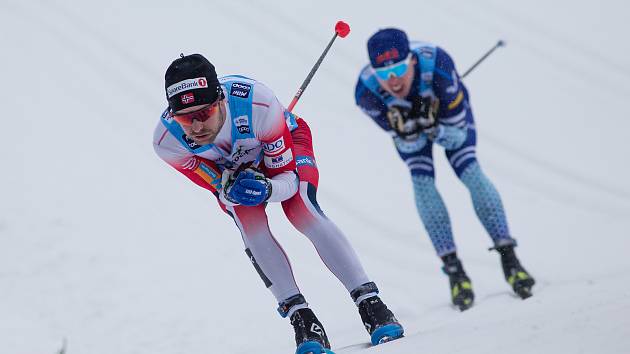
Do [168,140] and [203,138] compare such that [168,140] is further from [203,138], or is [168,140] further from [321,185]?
[321,185]

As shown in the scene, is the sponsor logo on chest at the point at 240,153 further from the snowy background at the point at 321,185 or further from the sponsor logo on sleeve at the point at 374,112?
the sponsor logo on sleeve at the point at 374,112

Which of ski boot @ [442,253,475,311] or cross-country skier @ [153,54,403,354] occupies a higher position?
cross-country skier @ [153,54,403,354]

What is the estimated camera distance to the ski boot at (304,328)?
3.73 m

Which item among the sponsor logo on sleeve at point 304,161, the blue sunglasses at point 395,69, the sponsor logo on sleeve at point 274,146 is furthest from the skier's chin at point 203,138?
the blue sunglasses at point 395,69

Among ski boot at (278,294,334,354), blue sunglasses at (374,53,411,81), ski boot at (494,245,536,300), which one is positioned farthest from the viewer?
blue sunglasses at (374,53,411,81)

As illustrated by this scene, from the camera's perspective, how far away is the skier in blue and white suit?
5500 millimetres

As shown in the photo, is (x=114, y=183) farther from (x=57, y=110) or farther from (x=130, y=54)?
A: (x=130, y=54)

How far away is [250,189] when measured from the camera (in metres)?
3.76

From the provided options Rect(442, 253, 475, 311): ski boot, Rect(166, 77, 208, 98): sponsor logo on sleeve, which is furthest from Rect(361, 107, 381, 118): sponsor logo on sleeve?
Rect(166, 77, 208, 98): sponsor logo on sleeve

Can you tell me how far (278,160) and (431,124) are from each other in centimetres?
189

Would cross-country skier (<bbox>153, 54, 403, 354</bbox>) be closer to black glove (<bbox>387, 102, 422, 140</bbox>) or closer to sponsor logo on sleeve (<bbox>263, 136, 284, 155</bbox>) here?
sponsor logo on sleeve (<bbox>263, 136, 284, 155</bbox>)

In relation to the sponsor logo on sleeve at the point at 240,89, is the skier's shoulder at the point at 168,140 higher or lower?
lower

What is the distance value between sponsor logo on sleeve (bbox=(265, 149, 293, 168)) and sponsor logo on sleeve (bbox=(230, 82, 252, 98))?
32 cm

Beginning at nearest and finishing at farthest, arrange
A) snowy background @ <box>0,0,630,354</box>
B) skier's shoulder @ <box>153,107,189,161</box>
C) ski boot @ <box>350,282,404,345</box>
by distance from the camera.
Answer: ski boot @ <box>350,282,404,345</box>
skier's shoulder @ <box>153,107,189,161</box>
snowy background @ <box>0,0,630,354</box>
